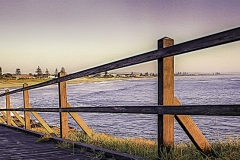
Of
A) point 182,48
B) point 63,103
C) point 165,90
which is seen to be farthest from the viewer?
point 63,103

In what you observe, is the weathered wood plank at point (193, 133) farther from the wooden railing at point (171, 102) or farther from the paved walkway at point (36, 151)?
the paved walkway at point (36, 151)

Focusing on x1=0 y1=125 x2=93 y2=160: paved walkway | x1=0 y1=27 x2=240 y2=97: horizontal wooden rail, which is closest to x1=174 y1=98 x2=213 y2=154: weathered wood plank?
x1=0 y1=27 x2=240 y2=97: horizontal wooden rail

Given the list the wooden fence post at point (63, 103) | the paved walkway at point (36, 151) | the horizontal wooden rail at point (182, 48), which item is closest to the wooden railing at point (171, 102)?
the horizontal wooden rail at point (182, 48)

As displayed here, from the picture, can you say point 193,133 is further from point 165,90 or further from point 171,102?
point 165,90

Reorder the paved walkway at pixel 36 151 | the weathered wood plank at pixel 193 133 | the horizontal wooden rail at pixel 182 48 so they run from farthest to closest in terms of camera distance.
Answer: the paved walkway at pixel 36 151
the weathered wood plank at pixel 193 133
the horizontal wooden rail at pixel 182 48

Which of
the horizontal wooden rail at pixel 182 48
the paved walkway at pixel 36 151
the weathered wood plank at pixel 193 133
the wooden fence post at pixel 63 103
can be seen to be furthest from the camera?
the wooden fence post at pixel 63 103

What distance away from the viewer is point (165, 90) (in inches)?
131

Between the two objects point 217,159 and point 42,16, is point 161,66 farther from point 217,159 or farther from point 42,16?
point 42,16

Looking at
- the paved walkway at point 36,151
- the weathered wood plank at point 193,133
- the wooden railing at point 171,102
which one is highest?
the wooden railing at point 171,102

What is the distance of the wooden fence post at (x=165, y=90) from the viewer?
3.31 metres

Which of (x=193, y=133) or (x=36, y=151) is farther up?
(x=193, y=133)

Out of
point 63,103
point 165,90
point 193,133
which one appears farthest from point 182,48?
point 63,103

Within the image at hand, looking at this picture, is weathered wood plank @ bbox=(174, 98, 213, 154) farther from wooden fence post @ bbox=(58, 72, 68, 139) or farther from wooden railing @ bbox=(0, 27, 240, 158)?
wooden fence post @ bbox=(58, 72, 68, 139)

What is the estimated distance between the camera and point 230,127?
1242cm
